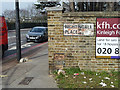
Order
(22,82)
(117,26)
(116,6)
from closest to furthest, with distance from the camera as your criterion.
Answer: (22,82) < (117,26) < (116,6)

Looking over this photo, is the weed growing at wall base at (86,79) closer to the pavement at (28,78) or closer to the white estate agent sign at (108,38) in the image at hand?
the pavement at (28,78)

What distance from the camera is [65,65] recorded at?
671cm

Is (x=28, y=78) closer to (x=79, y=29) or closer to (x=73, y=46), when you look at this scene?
(x=73, y=46)

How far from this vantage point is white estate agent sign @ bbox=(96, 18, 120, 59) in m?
6.41

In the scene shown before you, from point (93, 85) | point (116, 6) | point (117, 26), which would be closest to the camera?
point (93, 85)

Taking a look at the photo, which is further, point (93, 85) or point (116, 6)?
point (116, 6)

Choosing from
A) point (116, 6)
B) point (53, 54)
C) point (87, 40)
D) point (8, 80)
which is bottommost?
point (8, 80)

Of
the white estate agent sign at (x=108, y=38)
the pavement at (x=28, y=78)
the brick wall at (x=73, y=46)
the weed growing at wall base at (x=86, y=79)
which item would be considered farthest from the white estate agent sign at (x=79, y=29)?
the pavement at (x=28, y=78)

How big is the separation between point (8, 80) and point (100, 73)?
10.7 feet

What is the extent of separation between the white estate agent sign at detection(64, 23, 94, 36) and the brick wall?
0.42 feet

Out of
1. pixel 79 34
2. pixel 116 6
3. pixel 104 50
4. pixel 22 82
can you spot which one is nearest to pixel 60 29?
pixel 79 34

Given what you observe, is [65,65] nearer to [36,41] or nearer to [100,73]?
[100,73]

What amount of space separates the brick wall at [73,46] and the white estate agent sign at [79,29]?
0.42ft

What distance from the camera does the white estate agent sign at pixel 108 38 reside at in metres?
6.41
